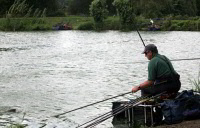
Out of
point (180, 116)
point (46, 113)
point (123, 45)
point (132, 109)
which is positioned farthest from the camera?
point (123, 45)

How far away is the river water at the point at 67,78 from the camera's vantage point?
1380cm

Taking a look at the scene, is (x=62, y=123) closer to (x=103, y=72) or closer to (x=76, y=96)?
(x=76, y=96)

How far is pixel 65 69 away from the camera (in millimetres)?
24719

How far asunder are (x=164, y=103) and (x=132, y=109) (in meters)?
1.00

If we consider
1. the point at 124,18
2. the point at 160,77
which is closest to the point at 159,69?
the point at 160,77

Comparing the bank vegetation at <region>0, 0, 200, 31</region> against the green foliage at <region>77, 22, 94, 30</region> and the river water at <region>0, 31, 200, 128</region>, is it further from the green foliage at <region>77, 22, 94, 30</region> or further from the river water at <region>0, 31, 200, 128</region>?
the river water at <region>0, 31, 200, 128</region>

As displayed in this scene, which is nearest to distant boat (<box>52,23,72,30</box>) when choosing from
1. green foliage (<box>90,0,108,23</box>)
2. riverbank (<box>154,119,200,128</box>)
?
green foliage (<box>90,0,108,23</box>)

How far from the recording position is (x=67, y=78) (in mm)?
21312

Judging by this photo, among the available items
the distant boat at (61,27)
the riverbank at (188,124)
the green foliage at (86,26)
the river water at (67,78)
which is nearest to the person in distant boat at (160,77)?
the riverbank at (188,124)

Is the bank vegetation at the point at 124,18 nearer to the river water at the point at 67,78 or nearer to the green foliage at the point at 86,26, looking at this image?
the green foliage at the point at 86,26

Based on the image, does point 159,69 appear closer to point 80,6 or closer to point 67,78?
point 67,78

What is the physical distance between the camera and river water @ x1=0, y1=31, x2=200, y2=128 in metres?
13.8

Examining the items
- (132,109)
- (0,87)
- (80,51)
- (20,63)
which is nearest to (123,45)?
(80,51)

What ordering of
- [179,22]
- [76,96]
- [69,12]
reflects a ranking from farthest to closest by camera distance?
[69,12]
[179,22]
[76,96]
